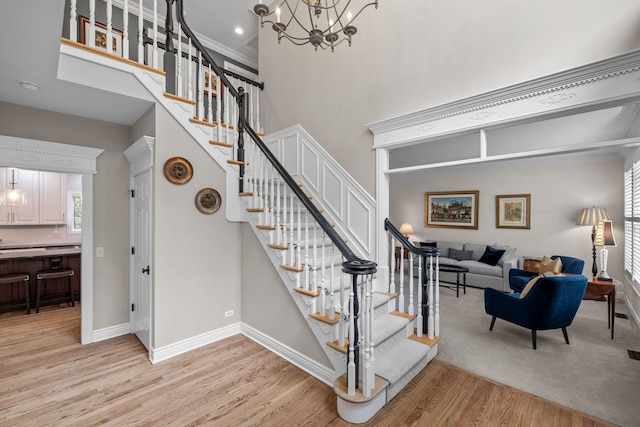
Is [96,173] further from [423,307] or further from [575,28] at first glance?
[575,28]

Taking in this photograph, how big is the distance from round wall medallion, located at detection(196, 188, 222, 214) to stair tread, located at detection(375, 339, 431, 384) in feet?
7.59

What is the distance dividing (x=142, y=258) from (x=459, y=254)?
6.30m

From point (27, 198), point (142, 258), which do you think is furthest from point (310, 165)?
point (27, 198)

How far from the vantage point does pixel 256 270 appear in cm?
317

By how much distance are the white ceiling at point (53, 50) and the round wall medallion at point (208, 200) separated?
1058 mm

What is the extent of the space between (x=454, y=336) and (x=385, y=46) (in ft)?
12.2

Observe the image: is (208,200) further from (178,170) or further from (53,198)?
(53,198)

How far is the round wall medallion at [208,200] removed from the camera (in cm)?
304

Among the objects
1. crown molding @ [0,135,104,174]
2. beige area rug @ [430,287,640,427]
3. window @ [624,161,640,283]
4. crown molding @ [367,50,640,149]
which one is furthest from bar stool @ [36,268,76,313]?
window @ [624,161,640,283]

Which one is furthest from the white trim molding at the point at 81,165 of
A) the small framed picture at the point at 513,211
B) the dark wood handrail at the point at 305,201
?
the small framed picture at the point at 513,211

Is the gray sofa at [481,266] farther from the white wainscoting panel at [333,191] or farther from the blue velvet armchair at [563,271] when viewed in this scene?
the white wainscoting panel at [333,191]

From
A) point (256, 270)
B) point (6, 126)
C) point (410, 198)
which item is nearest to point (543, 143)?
point (410, 198)

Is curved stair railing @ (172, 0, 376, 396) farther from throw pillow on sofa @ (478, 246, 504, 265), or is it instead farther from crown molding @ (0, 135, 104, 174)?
throw pillow on sofa @ (478, 246, 504, 265)

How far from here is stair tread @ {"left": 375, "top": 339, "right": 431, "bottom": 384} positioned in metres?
2.23
